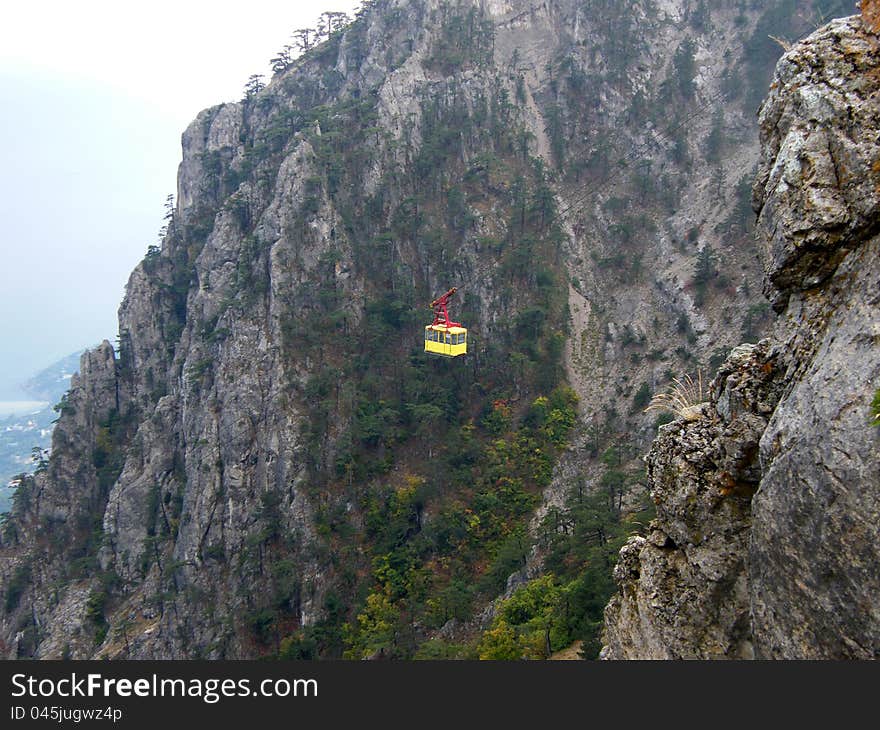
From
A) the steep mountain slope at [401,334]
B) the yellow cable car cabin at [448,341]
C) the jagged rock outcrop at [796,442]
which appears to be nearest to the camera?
the jagged rock outcrop at [796,442]

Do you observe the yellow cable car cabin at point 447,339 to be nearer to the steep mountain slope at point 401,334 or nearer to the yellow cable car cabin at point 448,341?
the yellow cable car cabin at point 448,341

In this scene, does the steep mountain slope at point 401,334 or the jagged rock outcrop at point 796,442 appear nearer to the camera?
the jagged rock outcrop at point 796,442

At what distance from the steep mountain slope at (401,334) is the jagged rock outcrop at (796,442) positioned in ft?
66.6

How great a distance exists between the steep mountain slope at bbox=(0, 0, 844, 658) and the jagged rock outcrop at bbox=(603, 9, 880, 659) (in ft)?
66.6

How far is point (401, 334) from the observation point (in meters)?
53.4

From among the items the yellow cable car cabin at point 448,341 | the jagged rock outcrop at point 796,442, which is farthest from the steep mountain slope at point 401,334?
the jagged rock outcrop at point 796,442

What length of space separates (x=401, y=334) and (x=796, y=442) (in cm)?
4667

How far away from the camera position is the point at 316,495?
1785 inches

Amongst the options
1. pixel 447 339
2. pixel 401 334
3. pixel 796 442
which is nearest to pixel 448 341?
pixel 447 339

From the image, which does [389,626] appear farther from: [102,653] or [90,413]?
[90,413]

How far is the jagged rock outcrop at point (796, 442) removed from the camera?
7.06m

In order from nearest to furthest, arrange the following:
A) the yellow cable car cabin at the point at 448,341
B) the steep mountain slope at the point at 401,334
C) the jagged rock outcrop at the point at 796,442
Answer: the jagged rock outcrop at the point at 796,442 < the steep mountain slope at the point at 401,334 < the yellow cable car cabin at the point at 448,341

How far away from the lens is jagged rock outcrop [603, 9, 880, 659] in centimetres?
706

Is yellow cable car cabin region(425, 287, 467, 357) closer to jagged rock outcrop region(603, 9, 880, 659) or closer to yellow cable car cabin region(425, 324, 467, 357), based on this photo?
yellow cable car cabin region(425, 324, 467, 357)
